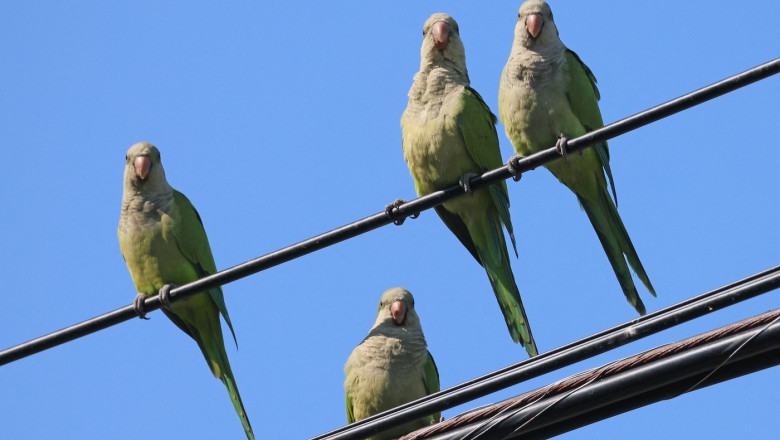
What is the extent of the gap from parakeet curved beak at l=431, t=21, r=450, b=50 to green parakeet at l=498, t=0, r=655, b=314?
53cm

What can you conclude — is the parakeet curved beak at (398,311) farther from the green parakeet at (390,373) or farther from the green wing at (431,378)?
the green wing at (431,378)

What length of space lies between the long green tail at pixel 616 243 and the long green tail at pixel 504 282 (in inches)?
26.6

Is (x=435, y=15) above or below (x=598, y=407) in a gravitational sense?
above

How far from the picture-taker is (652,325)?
4.21 meters

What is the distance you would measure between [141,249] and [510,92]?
3067 millimetres

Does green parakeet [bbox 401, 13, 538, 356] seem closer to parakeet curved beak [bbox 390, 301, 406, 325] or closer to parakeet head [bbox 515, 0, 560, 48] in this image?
parakeet head [bbox 515, 0, 560, 48]

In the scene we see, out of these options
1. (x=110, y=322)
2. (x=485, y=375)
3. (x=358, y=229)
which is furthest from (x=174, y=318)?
(x=485, y=375)

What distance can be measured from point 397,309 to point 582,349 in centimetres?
403

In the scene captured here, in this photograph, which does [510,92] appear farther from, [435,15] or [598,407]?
[598,407]

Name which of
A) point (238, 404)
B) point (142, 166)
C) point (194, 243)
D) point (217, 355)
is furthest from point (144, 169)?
point (238, 404)

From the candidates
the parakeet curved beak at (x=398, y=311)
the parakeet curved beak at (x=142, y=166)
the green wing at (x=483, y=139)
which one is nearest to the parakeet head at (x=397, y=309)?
the parakeet curved beak at (x=398, y=311)

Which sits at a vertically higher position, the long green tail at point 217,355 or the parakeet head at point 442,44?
the parakeet head at point 442,44

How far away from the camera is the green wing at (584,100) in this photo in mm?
7707

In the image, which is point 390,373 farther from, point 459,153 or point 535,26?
point 535,26
